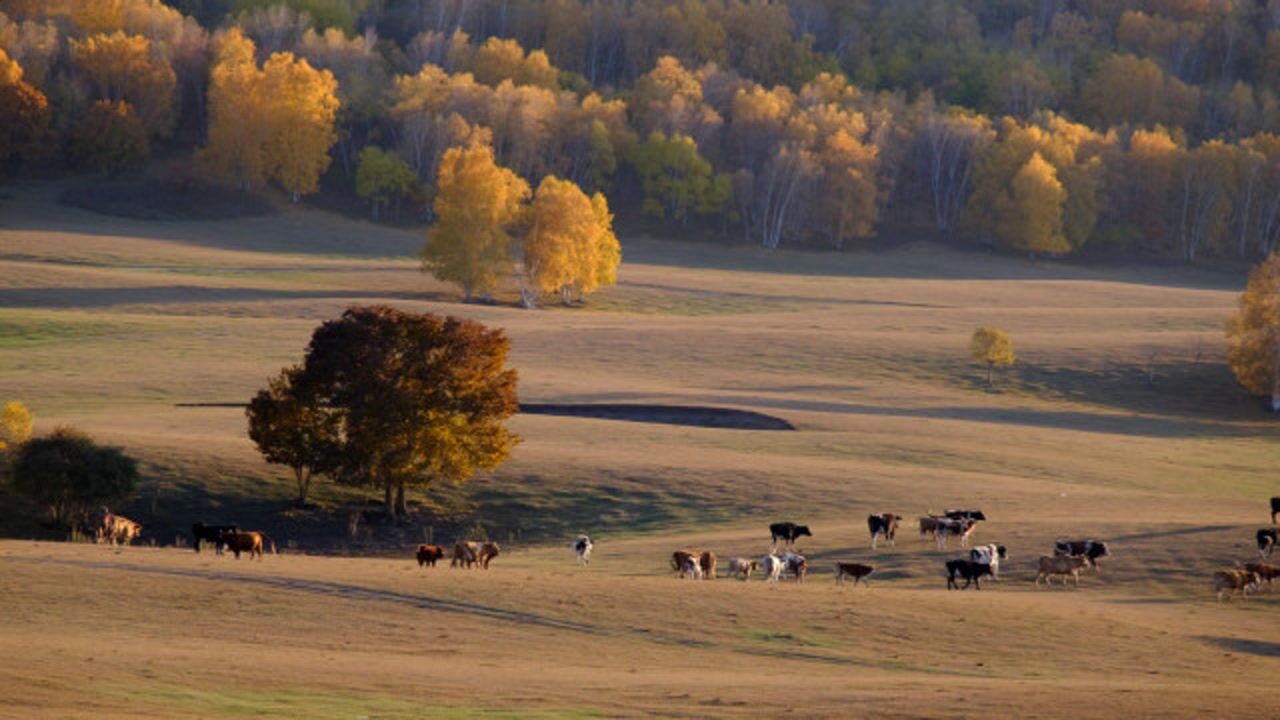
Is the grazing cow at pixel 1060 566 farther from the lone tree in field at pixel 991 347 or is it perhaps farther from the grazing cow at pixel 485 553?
the lone tree in field at pixel 991 347

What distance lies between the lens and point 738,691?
2344 centimetres

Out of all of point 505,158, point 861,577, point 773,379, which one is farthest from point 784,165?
point 861,577

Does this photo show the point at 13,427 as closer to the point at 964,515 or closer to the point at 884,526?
the point at 884,526

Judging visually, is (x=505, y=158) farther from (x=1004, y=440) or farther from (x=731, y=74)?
(x=1004, y=440)

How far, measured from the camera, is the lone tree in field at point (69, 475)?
4278 centimetres

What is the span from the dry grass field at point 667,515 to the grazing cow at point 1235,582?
0.58m

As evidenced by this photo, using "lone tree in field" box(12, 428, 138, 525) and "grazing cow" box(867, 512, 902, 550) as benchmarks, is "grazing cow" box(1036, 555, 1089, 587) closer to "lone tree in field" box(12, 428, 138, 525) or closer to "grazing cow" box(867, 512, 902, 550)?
"grazing cow" box(867, 512, 902, 550)

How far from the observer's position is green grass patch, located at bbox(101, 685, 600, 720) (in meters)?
20.4

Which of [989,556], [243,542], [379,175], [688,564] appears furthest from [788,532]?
[379,175]

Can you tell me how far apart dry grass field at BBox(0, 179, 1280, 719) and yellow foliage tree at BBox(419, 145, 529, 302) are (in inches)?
86.6

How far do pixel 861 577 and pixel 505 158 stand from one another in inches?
4660

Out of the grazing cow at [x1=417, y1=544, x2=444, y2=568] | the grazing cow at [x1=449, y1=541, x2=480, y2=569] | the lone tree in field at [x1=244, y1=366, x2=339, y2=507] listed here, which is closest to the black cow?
the grazing cow at [x1=449, y1=541, x2=480, y2=569]

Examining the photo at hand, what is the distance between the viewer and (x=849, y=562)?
37.1m

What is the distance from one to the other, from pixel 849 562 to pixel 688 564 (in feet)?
13.4
